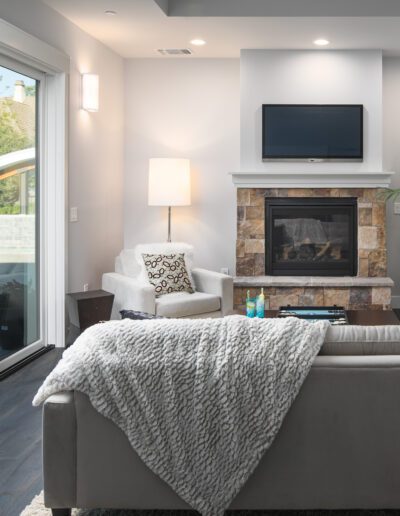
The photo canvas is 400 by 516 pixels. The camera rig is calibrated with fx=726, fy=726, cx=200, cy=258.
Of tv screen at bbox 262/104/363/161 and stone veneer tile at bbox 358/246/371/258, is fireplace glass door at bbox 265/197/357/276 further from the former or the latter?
tv screen at bbox 262/104/363/161

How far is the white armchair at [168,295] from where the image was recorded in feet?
17.2

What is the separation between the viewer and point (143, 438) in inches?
90.6

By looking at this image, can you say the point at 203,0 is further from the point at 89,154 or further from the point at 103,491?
the point at 103,491

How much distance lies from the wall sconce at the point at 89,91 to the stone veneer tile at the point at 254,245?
190cm

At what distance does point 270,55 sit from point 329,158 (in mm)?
1069

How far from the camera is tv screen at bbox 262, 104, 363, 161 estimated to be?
259 inches

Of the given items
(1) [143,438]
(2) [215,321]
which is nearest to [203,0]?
(2) [215,321]

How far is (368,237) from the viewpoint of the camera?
6645mm

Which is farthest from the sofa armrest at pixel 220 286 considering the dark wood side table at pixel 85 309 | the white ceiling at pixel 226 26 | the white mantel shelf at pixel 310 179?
the white ceiling at pixel 226 26

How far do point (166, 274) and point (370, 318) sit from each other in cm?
166

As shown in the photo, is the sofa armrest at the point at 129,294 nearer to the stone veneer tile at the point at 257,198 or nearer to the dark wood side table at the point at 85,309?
the dark wood side table at the point at 85,309

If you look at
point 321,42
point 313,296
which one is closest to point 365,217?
point 313,296

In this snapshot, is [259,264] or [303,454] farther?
[259,264]

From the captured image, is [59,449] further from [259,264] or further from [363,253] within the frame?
[363,253]
